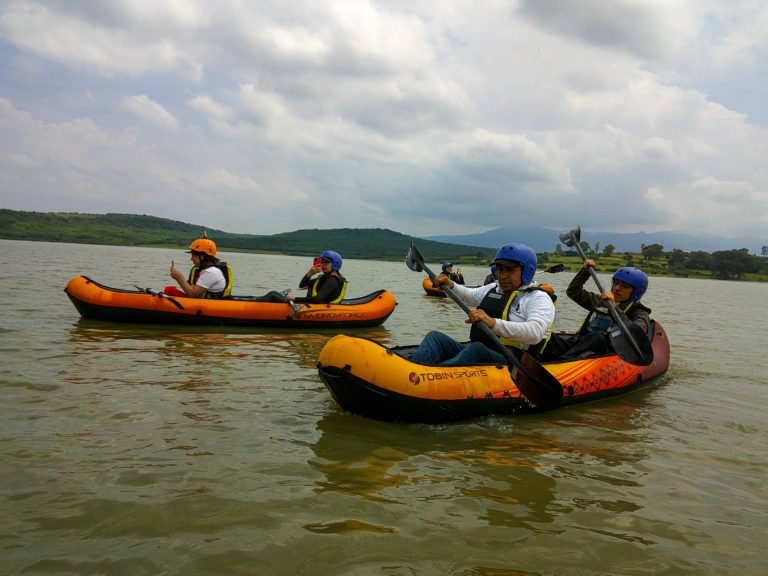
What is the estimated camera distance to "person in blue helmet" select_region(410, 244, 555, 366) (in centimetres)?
667

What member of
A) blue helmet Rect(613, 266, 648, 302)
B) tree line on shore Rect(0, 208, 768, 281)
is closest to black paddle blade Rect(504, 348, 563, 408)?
blue helmet Rect(613, 266, 648, 302)

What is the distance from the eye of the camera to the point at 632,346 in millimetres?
9047

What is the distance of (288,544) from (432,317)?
1673cm

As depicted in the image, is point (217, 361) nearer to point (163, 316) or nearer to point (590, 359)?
point (163, 316)

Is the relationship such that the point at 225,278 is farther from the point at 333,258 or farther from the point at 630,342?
the point at 630,342

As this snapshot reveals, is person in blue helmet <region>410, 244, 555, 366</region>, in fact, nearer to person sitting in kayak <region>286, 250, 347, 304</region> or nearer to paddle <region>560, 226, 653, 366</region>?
paddle <region>560, 226, 653, 366</region>

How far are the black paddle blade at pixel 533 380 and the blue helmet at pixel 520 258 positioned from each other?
3.51 ft

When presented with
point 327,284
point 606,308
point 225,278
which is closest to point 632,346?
point 606,308

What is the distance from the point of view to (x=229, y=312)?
13484 mm

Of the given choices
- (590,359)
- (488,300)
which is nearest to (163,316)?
(488,300)

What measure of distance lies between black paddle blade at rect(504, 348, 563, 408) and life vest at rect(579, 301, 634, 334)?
294cm

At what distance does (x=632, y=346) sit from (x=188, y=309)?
9.85m

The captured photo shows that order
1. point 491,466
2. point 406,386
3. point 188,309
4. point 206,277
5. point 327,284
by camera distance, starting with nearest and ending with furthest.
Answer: point 491,466
point 406,386
point 188,309
point 206,277
point 327,284

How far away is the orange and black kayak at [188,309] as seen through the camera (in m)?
12.9
